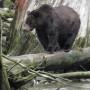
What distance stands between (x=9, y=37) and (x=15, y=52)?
18.9 inches

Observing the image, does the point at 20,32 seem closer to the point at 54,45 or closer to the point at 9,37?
the point at 9,37

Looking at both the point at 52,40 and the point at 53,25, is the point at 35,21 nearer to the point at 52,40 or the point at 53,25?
the point at 53,25

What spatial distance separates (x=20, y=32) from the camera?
10094 mm

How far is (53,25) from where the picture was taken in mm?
8930

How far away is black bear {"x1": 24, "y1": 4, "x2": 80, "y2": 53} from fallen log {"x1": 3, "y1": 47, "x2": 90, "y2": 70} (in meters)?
0.37

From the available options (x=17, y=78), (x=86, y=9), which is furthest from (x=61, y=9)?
(x=17, y=78)

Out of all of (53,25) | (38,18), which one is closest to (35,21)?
(38,18)

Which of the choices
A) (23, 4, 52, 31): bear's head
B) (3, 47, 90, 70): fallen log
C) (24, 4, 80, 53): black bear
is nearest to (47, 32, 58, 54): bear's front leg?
(24, 4, 80, 53): black bear

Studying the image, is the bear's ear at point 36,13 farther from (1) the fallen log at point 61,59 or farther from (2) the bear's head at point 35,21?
(1) the fallen log at point 61,59

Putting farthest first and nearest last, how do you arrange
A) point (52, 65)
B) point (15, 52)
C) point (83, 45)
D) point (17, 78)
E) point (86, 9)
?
1. point (86, 9)
2. point (83, 45)
3. point (15, 52)
4. point (52, 65)
5. point (17, 78)

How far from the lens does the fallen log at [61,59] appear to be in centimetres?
786

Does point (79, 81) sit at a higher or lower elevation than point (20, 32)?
lower

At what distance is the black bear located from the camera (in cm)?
894

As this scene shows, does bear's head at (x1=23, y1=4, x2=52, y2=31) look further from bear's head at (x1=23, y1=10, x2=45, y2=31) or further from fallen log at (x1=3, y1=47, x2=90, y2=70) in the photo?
fallen log at (x1=3, y1=47, x2=90, y2=70)
